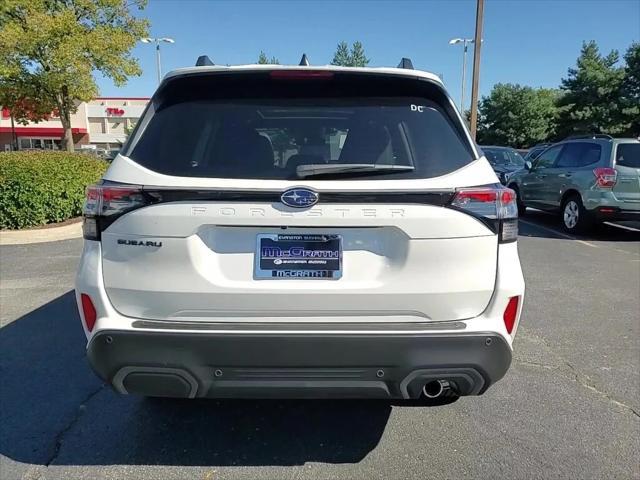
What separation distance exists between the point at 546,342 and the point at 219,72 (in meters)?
3.45

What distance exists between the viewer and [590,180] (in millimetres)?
9281

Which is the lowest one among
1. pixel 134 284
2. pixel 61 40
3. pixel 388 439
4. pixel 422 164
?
pixel 388 439

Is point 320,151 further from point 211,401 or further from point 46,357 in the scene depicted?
point 46,357

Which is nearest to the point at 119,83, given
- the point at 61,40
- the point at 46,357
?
the point at 61,40

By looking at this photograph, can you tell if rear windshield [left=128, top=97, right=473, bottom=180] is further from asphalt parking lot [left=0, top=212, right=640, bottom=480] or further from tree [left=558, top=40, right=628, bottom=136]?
tree [left=558, top=40, right=628, bottom=136]

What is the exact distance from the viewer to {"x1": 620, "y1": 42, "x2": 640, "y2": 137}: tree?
147 ft

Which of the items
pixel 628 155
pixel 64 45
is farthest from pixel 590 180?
pixel 64 45

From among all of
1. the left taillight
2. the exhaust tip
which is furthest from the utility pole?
the left taillight

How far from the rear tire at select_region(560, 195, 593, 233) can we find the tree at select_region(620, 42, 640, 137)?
137ft

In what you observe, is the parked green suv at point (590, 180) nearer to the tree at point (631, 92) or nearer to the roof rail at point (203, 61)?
the roof rail at point (203, 61)

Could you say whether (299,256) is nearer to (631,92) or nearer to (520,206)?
(520,206)

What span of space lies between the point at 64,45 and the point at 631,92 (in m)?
46.5

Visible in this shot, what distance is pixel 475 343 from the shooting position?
2268 millimetres

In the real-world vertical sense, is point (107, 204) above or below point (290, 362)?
above
